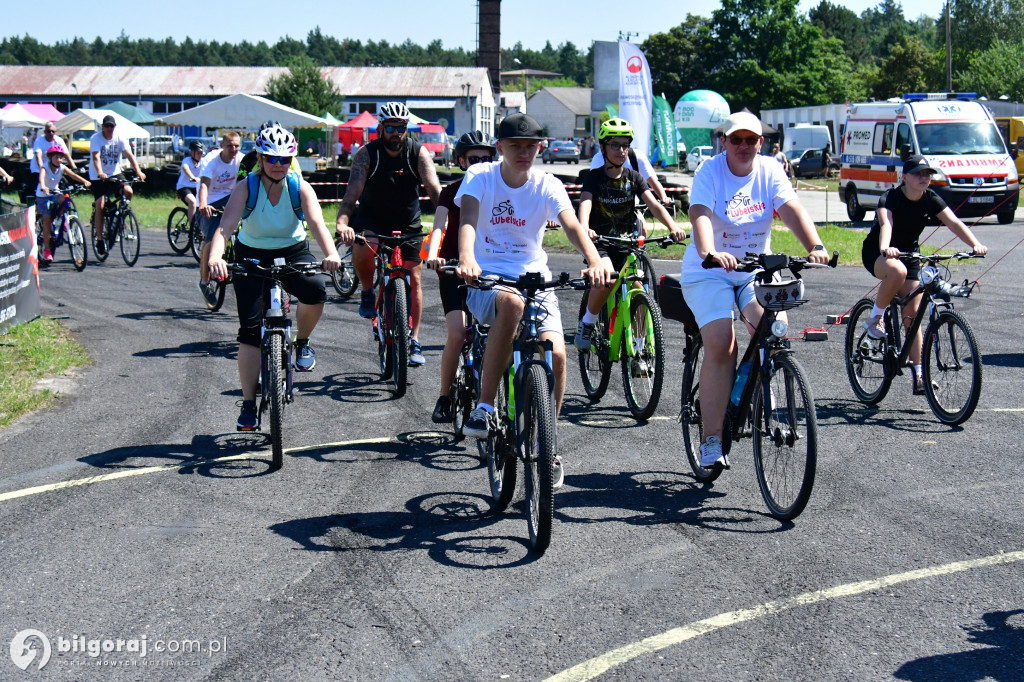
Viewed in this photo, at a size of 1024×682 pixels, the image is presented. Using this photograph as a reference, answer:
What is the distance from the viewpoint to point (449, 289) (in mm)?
7352

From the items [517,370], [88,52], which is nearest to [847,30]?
[88,52]

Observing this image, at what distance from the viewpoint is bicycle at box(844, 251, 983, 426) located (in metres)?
7.74

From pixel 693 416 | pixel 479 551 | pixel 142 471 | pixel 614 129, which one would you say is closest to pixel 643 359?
pixel 693 416

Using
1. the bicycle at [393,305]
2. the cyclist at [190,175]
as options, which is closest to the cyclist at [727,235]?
the bicycle at [393,305]

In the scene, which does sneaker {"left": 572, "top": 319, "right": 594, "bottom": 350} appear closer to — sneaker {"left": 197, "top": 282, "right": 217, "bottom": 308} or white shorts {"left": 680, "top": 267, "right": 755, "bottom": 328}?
white shorts {"left": 680, "top": 267, "right": 755, "bottom": 328}

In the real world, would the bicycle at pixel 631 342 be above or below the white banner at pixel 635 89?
below

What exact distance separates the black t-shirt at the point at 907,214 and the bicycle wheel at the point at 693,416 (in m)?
2.45

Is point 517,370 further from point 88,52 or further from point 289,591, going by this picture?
point 88,52

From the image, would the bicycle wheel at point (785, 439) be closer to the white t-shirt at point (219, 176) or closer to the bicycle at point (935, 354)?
the bicycle at point (935, 354)

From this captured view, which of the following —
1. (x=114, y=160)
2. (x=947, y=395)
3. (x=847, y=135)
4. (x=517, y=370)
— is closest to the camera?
(x=517, y=370)

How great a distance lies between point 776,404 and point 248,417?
3.46 m

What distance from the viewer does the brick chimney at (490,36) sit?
409 ft

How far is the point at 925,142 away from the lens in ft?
88.4

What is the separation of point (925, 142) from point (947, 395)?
20.8m
